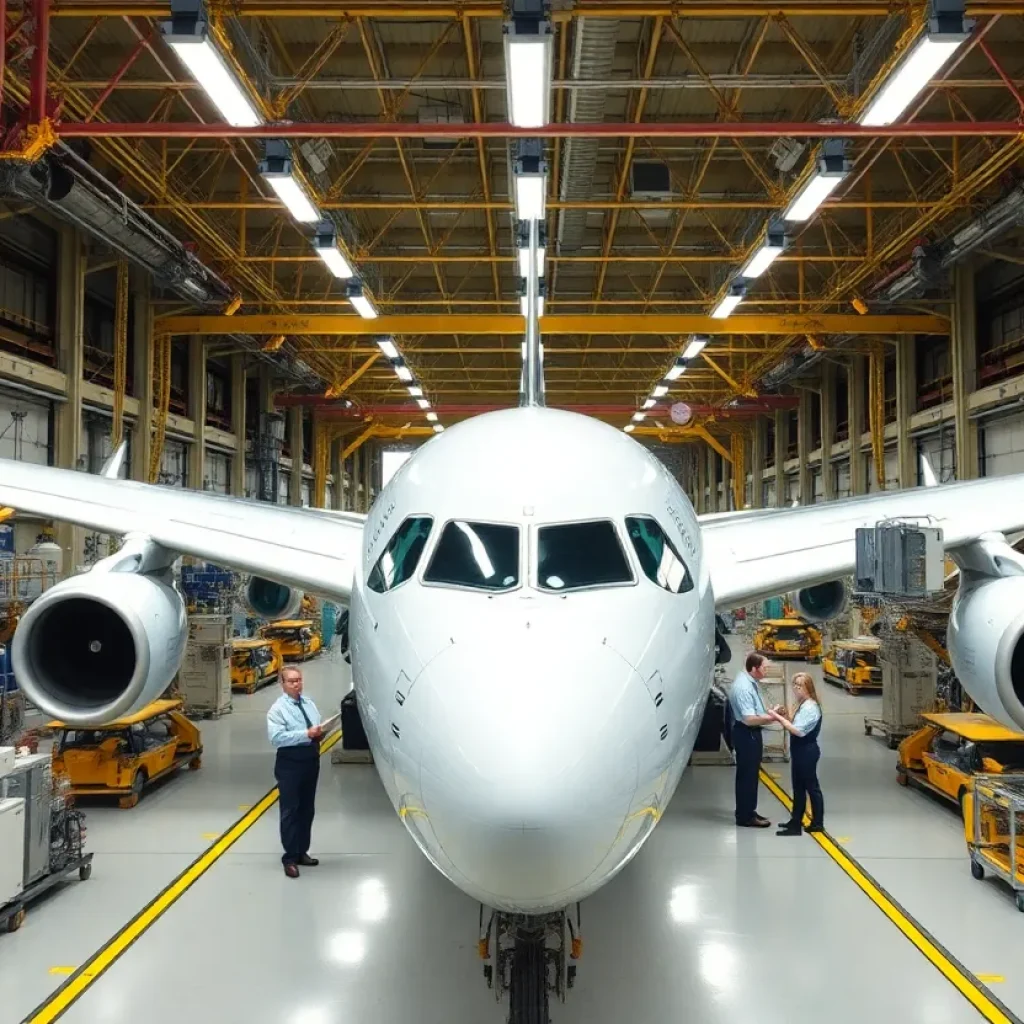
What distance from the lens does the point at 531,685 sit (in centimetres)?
408

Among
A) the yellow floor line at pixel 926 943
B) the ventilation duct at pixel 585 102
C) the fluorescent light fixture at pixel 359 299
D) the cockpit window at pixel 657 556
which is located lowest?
the yellow floor line at pixel 926 943

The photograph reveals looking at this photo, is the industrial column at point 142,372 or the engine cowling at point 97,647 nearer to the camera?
the engine cowling at point 97,647

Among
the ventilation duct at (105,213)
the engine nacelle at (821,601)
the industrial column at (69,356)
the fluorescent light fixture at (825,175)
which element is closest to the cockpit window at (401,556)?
the engine nacelle at (821,601)

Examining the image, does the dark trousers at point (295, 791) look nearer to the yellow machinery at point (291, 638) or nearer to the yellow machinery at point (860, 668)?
the yellow machinery at point (860, 668)

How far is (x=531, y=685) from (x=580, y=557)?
1.22m

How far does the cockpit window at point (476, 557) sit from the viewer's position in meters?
4.99

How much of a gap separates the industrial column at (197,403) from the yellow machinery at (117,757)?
17.7 metres

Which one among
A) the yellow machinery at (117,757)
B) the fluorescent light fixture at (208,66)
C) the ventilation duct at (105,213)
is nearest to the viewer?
the fluorescent light fixture at (208,66)

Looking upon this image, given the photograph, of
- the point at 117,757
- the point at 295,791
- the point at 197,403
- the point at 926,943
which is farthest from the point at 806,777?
the point at 197,403

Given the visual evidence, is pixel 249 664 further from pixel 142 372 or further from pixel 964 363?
pixel 964 363

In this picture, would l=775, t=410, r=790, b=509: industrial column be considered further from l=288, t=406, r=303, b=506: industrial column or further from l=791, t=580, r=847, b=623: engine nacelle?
l=791, t=580, r=847, b=623: engine nacelle

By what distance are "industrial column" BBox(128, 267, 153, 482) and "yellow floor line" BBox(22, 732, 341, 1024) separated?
16.0 metres

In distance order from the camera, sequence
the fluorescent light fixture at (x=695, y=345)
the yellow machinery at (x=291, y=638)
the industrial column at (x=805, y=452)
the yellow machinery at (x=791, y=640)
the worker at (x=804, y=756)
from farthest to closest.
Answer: the industrial column at (x=805, y=452)
the yellow machinery at (x=791, y=640)
the fluorescent light fixture at (x=695, y=345)
the yellow machinery at (x=291, y=638)
the worker at (x=804, y=756)

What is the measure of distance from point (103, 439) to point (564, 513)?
21784mm
